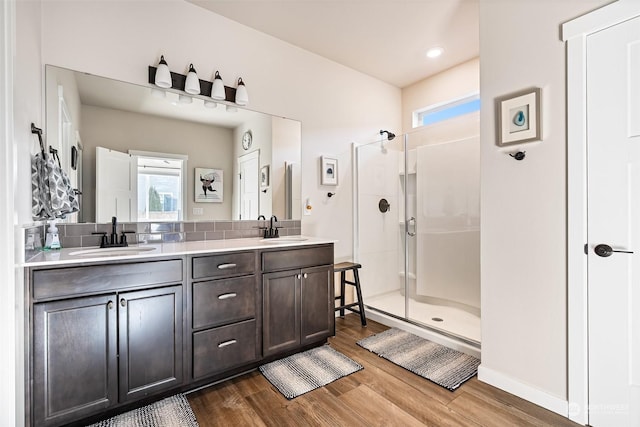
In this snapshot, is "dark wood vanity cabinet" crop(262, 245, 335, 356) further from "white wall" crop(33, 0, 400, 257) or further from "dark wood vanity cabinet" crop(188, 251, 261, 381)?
"white wall" crop(33, 0, 400, 257)

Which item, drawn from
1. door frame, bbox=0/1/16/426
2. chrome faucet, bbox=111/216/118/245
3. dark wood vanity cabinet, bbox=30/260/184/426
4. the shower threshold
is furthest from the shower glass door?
door frame, bbox=0/1/16/426

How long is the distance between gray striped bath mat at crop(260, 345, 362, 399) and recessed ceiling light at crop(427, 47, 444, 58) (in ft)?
9.83

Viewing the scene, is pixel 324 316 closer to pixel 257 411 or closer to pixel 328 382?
pixel 328 382

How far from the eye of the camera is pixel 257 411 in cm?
170

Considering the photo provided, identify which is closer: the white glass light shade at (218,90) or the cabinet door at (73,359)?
the cabinet door at (73,359)

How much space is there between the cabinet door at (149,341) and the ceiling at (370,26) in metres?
2.22

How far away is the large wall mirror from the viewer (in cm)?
196

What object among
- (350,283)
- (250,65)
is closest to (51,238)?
(250,65)

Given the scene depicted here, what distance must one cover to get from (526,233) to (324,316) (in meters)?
1.56

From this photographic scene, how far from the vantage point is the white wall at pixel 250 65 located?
195 cm
